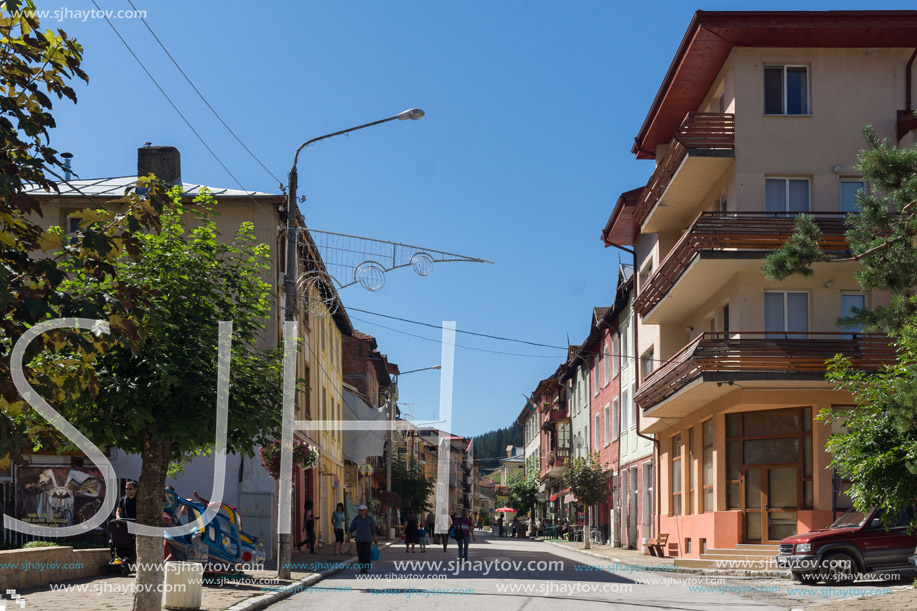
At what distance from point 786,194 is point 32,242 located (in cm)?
2099

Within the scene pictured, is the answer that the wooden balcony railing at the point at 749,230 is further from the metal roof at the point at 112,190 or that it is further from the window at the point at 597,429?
the window at the point at 597,429

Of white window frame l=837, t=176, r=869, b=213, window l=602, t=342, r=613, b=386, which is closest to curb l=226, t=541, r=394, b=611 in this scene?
white window frame l=837, t=176, r=869, b=213

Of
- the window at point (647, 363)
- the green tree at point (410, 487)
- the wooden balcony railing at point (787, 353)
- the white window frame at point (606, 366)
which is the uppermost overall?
the white window frame at point (606, 366)

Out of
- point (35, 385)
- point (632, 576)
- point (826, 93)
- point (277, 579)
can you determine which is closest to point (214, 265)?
point (35, 385)

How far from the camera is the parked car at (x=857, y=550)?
18625 mm

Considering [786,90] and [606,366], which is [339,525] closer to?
[786,90]

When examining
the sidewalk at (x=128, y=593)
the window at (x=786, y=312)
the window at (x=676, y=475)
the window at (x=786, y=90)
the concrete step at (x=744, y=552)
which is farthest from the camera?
the window at (x=676, y=475)

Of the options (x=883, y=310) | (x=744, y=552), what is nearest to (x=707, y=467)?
(x=744, y=552)

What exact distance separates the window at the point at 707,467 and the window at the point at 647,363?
691 cm

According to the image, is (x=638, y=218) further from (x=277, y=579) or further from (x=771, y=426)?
(x=277, y=579)

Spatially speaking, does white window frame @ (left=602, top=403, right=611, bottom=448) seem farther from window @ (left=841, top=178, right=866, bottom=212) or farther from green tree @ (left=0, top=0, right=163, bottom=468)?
green tree @ (left=0, top=0, right=163, bottom=468)

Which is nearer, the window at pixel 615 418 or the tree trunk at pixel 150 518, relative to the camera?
the tree trunk at pixel 150 518

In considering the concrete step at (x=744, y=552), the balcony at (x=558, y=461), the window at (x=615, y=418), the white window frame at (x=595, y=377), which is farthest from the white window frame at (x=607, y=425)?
the concrete step at (x=744, y=552)

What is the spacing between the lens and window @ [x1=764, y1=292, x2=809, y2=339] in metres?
24.8
